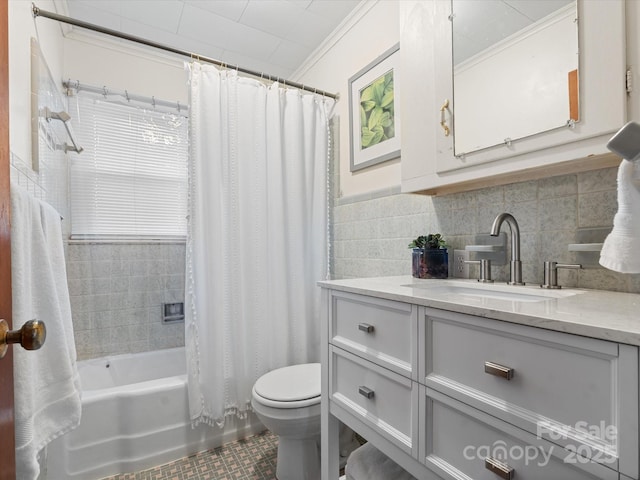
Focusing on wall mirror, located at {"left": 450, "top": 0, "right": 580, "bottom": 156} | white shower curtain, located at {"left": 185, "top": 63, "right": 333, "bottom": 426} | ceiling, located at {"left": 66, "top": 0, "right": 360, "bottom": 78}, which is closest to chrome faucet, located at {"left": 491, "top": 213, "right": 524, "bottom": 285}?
wall mirror, located at {"left": 450, "top": 0, "right": 580, "bottom": 156}

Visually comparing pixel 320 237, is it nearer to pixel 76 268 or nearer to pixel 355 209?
pixel 355 209

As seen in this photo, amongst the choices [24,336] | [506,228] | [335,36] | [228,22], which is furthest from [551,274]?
[228,22]

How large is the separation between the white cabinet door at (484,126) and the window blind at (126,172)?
1.64 metres

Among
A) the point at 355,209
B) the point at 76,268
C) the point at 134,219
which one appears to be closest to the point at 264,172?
the point at 355,209

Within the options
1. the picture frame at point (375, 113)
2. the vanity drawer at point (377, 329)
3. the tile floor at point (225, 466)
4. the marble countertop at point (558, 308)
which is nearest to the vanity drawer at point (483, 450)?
the vanity drawer at point (377, 329)

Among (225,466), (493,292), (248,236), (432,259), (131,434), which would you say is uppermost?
(248,236)

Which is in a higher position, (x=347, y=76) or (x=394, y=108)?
(x=347, y=76)

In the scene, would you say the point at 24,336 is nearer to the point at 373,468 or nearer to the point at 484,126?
the point at 373,468

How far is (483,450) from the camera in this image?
0.68 m

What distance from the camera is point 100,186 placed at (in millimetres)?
2045

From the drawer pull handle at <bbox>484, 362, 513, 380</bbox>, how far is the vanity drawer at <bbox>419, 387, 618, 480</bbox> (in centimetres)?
10

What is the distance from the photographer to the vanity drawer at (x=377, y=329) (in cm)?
85

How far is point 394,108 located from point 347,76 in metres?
0.55

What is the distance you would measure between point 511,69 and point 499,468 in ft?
3.72
